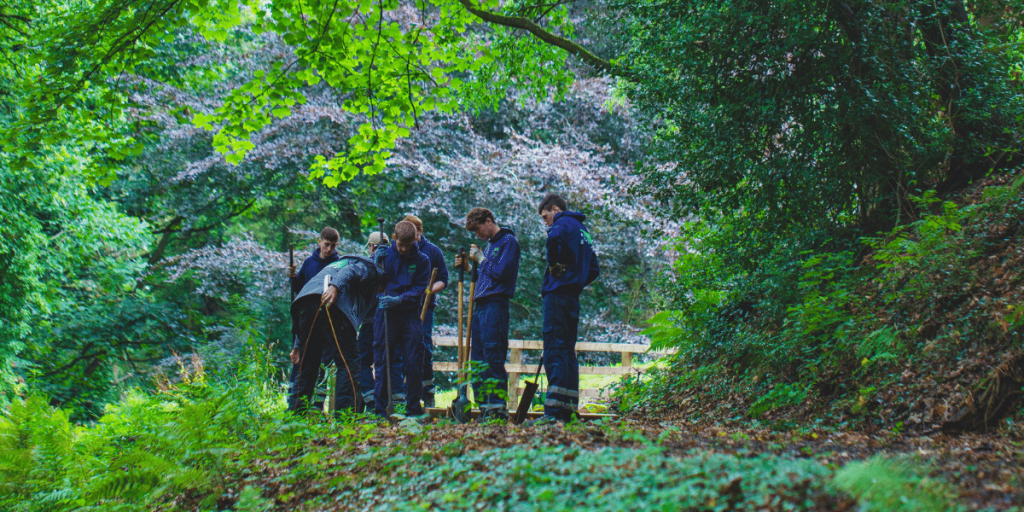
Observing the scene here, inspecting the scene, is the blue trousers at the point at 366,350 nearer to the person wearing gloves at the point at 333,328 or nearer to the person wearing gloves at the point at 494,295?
the person wearing gloves at the point at 333,328

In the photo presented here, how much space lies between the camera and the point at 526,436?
431cm

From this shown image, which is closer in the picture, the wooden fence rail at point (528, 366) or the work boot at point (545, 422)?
the work boot at point (545, 422)

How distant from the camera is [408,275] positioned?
6.90 m

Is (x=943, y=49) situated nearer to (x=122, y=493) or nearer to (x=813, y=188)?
(x=813, y=188)

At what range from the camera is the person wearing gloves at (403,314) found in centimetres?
659

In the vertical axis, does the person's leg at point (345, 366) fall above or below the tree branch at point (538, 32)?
below

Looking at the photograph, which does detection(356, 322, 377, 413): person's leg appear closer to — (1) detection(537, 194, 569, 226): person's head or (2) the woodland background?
(2) the woodland background

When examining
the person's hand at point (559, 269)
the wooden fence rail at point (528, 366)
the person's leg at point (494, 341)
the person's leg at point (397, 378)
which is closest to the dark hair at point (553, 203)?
the person's hand at point (559, 269)

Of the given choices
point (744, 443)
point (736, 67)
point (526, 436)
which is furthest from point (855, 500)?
point (736, 67)

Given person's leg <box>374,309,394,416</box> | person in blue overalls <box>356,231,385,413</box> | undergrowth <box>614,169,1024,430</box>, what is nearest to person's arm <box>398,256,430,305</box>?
person's leg <box>374,309,394,416</box>

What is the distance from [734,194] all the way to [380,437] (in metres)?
4.46

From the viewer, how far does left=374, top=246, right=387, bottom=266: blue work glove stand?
699 centimetres

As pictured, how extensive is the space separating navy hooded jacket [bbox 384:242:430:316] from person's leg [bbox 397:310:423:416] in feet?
0.41

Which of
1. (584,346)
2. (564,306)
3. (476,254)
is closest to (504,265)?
(476,254)
